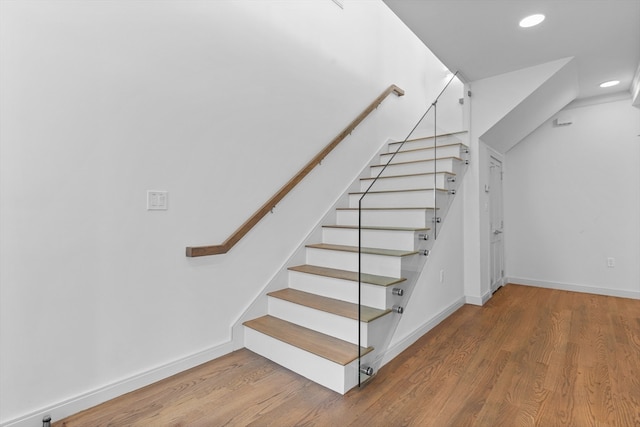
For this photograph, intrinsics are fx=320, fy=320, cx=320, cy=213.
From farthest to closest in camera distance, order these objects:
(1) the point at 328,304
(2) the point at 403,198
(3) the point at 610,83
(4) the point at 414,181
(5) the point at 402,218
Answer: (3) the point at 610,83 < (4) the point at 414,181 < (2) the point at 403,198 < (5) the point at 402,218 < (1) the point at 328,304

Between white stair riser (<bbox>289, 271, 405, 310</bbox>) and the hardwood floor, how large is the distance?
1.57ft

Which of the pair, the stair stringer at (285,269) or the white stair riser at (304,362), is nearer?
the white stair riser at (304,362)

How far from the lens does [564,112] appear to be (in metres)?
4.68

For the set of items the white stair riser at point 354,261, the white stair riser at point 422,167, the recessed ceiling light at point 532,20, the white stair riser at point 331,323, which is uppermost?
the recessed ceiling light at point 532,20

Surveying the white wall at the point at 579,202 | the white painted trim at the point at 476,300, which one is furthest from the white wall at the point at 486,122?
the white wall at the point at 579,202

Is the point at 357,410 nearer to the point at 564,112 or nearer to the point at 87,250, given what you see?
the point at 87,250

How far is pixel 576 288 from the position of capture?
458 centimetres

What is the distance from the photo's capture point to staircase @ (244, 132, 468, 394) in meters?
2.11

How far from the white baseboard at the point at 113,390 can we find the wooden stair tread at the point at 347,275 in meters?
0.89

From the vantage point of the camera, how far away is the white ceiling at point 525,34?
2539 millimetres

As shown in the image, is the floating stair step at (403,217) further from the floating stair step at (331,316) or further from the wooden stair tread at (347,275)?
the floating stair step at (331,316)

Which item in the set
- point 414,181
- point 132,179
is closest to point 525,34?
point 414,181

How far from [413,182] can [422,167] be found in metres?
0.25

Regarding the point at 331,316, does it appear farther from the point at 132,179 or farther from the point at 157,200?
the point at 132,179
